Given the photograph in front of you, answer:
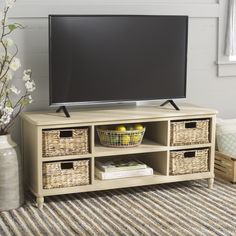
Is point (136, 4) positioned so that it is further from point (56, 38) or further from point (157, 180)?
point (157, 180)

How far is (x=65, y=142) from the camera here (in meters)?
3.53

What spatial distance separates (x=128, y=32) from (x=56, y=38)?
0.49 metres

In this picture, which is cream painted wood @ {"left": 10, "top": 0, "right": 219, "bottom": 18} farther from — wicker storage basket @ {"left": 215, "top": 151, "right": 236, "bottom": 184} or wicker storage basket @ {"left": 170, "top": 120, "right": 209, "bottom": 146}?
wicker storage basket @ {"left": 215, "top": 151, "right": 236, "bottom": 184}

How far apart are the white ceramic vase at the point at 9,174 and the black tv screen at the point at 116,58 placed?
40 centimetres

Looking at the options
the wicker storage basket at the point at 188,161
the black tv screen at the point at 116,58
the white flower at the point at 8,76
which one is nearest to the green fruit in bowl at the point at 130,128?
the black tv screen at the point at 116,58

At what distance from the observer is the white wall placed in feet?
12.4

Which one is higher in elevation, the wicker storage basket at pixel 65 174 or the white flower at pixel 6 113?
the white flower at pixel 6 113

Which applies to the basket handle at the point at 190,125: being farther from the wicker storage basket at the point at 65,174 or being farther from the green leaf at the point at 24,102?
the green leaf at the point at 24,102

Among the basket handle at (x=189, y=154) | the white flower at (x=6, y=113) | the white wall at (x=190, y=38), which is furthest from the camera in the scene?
the basket handle at (x=189, y=154)

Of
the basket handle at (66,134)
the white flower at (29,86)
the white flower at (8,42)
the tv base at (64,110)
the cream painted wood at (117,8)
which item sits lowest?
the basket handle at (66,134)

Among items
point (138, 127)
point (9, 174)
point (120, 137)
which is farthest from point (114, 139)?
point (9, 174)

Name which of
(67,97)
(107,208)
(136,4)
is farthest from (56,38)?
(107,208)

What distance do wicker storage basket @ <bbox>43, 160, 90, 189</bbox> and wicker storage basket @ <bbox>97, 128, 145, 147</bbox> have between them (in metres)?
0.22

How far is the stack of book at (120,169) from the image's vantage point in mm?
3701
